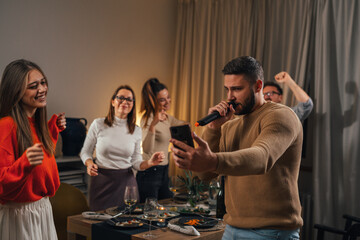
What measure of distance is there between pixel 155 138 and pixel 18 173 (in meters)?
1.90

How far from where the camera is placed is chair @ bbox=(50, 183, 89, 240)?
2621mm

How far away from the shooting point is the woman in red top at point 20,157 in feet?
5.71

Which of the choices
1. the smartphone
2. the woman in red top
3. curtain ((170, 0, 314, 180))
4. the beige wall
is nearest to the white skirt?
the woman in red top

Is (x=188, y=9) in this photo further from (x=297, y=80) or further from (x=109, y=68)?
(x=297, y=80)

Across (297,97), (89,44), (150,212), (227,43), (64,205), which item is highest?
(227,43)

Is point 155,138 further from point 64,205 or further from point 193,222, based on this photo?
point 193,222

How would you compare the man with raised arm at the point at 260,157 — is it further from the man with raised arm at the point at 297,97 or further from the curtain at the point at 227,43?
the curtain at the point at 227,43

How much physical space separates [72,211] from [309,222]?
7.21 ft

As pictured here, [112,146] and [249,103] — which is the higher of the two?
[249,103]

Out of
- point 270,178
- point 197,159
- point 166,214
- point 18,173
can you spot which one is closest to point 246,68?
point 270,178

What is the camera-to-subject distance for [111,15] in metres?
4.24

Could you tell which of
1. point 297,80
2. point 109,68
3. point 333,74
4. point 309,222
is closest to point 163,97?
point 109,68

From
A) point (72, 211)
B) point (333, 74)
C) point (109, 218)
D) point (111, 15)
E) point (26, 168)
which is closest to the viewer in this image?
point (26, 168)

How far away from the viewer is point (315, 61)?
3508mm
